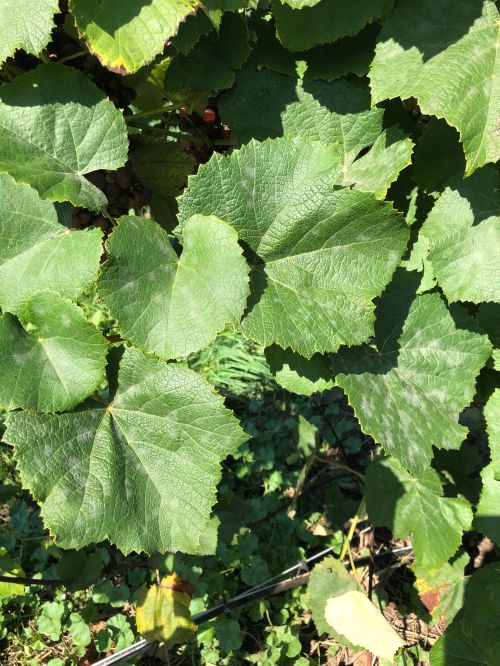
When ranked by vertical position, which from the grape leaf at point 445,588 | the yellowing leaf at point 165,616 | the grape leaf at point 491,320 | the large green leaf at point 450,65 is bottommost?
the grape leaf at point 445,588

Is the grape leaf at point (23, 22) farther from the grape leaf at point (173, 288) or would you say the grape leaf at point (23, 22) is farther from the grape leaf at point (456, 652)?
the grape leaf at point (456, 652)

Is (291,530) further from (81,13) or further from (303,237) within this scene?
(81,13)

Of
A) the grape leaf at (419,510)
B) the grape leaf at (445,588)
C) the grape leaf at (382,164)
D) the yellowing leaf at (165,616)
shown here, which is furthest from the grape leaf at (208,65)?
the grape leaf at (445,588)

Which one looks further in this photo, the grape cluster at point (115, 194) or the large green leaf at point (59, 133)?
the grape cluster at point (115, 194)

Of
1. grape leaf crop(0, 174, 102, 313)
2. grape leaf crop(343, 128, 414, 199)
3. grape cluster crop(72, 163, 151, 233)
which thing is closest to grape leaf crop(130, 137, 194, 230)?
grape cluster crop(72, 163, 151, 233)

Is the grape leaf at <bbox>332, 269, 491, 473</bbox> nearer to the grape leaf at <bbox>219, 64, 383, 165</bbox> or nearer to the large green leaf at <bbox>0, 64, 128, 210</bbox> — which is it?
the grape leaf at <bbox>219, 64, 383, 165</bbox>

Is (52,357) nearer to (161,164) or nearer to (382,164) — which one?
(161,164)
